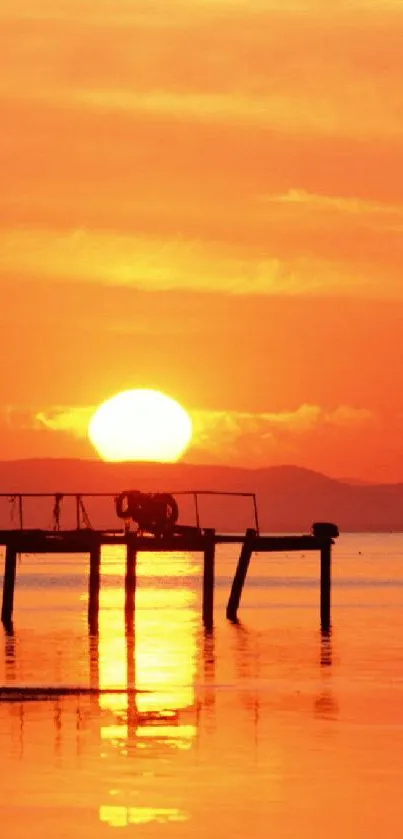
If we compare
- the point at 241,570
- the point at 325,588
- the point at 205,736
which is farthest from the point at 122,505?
the point at 205,736

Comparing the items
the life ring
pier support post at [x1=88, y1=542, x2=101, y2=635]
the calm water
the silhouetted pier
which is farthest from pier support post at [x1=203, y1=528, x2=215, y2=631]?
pier support post at [x1=88, y1=542, x2=101, y2=635]

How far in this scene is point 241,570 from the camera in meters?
66.2

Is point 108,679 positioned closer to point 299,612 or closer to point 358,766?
point 358,766

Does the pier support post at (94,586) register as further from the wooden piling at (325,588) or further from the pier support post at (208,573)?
the wooden piling at (325,588)

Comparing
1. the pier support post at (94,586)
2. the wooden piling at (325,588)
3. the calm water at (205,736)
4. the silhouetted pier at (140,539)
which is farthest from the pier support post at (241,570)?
the pier support post at (94,586)

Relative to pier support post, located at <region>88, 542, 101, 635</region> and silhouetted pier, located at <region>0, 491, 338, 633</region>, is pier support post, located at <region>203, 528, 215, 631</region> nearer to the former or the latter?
silhouetted pier, located at <region>0, 491, 338, 633</region>

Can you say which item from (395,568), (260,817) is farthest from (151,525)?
(395,568)

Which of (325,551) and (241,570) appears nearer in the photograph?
(325,551)

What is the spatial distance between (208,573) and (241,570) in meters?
3.51

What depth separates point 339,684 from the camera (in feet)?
132

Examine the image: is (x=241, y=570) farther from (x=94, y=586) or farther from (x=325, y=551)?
(x=94, y=586)

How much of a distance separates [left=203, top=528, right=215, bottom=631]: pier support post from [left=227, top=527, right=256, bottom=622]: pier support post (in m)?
1.09

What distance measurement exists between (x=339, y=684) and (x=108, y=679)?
502 centimetres

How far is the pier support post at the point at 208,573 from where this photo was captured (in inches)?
2426
